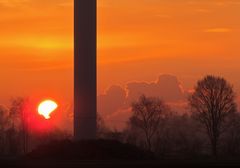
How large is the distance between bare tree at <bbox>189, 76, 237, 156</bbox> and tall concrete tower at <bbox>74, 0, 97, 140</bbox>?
88.2 ft

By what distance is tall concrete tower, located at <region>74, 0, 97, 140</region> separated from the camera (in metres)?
88.2

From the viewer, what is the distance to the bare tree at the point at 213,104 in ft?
358

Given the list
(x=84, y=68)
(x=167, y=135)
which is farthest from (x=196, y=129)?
(x=84, y=68)

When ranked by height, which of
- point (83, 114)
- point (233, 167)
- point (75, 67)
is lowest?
point (233, 167)

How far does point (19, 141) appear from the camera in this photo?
133 metres

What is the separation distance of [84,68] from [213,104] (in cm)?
2998

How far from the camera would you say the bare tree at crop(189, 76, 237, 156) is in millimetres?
109188

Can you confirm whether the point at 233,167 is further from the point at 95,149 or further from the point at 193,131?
the point at 193,131

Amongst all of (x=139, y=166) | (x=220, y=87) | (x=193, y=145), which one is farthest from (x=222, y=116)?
(x=139, y=166)

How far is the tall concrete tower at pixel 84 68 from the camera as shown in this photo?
289 feet

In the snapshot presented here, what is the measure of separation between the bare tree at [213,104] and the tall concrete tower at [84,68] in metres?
26.9

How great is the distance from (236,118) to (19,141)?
A: 42483 millimetres

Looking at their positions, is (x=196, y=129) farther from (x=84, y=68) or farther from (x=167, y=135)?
(x=84, y=68)

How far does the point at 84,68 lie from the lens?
88.5m
